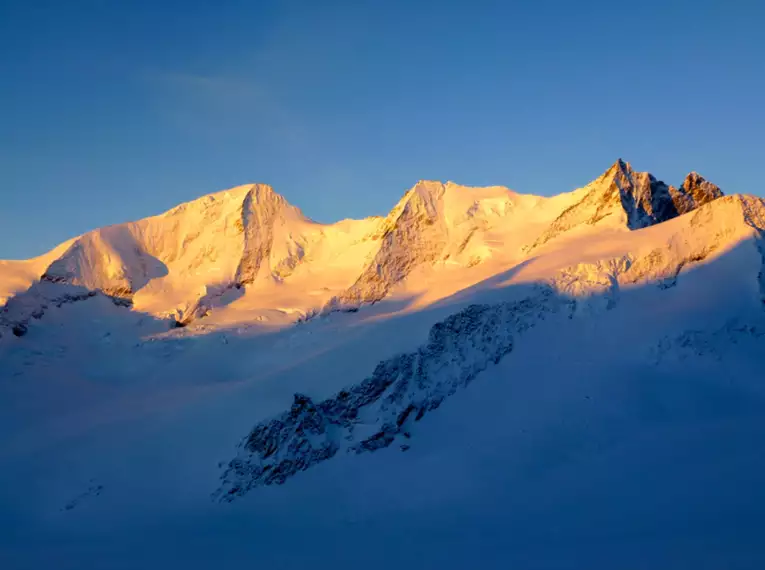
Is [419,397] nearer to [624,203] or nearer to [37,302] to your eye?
[624,203]

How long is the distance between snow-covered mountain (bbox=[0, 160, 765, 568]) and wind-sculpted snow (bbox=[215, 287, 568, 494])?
211 millimetres

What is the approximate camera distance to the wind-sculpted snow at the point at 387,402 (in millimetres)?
78312

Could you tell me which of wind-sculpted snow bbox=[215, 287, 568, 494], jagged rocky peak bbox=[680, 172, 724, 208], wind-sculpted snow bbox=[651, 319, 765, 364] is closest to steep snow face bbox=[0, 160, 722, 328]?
jagged rocky peak bbox=[680, 172, 724, 208]

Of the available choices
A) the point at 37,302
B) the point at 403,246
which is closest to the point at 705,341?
the point at 403,246

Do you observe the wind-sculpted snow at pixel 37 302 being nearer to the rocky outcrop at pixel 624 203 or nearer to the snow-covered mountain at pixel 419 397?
the snow-covered mountain at pixel 419 397

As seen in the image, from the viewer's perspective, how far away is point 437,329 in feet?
282

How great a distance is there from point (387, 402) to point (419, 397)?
2745mm

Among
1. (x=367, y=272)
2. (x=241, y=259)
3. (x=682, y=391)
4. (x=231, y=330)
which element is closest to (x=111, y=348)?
(x=231, y=330)

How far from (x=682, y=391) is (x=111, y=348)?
59588 mm

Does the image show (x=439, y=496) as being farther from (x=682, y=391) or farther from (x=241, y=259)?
(x=241, y=259)

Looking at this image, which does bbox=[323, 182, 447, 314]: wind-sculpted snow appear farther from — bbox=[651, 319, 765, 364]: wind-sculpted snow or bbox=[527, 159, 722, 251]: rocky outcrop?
bbox=[651, 319, 765, 364]: wind-sculpted snow

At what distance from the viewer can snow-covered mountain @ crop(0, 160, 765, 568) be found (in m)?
66.7

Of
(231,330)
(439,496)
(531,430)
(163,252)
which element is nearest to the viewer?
(439,496)

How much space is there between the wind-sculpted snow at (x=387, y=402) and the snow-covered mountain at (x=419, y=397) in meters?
0.21
